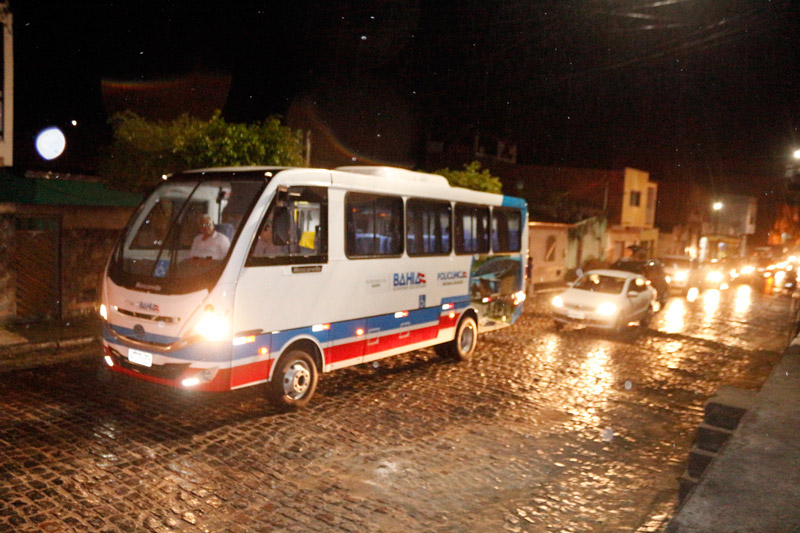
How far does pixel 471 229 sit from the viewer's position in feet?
38.7

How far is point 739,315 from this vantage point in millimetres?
21484

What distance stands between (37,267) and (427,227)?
854 cm

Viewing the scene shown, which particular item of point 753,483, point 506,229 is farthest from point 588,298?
point 753,483

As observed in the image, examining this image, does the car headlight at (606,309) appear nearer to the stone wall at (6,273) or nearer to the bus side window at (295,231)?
the bus side window at (295,231)

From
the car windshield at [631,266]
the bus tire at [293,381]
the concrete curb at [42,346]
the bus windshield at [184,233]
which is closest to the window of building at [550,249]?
the car windshield at [631,266]

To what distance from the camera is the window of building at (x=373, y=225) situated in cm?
862

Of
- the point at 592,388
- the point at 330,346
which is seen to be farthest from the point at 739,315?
the point at 330,346

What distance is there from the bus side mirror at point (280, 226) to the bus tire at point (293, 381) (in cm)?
153

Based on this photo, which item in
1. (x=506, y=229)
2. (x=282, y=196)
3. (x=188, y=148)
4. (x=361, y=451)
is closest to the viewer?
(x=361, y=451)

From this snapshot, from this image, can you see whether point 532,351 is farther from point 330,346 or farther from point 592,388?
point 330,346

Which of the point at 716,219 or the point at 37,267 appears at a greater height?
the point at 716,219

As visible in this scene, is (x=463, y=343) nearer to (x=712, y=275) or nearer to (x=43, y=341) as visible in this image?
(x=43, y=341)

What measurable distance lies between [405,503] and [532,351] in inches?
314

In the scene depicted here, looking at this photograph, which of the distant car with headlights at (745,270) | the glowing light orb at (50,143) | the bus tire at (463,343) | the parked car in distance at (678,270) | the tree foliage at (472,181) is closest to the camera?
the bus tire at (463,343)
